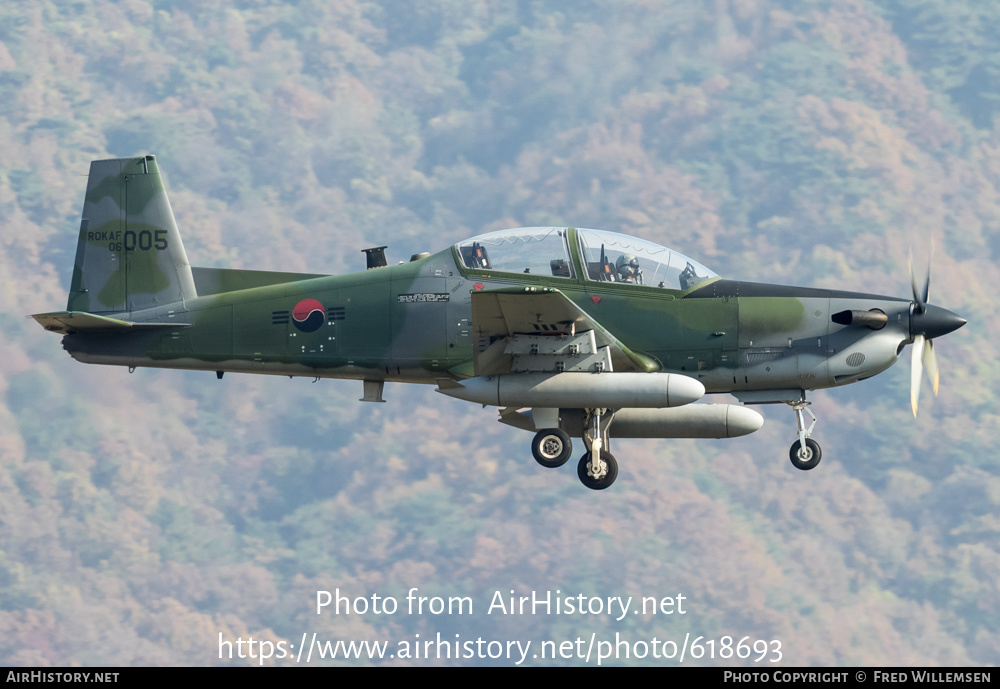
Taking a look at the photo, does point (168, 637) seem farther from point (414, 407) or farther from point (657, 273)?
point (657, 273)

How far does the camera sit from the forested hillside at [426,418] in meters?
110

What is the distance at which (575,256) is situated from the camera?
932 inches

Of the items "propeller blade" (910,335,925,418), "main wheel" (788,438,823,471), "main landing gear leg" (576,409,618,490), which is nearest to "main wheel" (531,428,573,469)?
"main landing gear leg" (576,409,618,490)

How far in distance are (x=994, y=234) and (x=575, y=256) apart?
16688 cm

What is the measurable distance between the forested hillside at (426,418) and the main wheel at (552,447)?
56.6 m

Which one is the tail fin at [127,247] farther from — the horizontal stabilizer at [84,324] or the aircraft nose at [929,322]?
the aircraft nose at [929,322]

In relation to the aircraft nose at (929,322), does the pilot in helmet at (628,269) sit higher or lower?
higher

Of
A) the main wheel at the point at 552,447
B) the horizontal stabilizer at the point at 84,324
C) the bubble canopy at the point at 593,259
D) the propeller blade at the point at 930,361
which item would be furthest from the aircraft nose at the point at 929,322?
the horizontal stabilizer at the point at 84,324

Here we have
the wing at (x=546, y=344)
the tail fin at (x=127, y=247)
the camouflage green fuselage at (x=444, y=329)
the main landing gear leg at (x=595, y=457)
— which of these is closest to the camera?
the wing at (x=546, y=344)

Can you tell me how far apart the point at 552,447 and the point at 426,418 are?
10900 centimetres

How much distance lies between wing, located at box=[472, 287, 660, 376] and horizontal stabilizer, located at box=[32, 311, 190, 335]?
5.25 meters

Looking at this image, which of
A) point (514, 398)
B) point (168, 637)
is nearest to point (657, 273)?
point (514, 398)

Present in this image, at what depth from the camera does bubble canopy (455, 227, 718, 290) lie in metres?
23.7

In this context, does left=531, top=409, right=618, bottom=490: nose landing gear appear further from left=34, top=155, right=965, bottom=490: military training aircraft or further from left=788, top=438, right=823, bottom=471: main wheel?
left=788, top=438, right=823, bottom=471: main wheel
